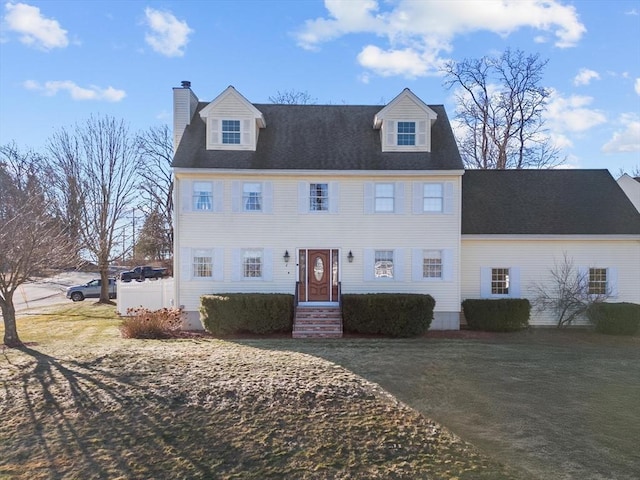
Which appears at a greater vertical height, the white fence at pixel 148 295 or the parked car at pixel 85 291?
the white fence at pixel 148 295

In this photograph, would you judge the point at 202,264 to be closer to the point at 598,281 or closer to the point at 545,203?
the point at 545,203

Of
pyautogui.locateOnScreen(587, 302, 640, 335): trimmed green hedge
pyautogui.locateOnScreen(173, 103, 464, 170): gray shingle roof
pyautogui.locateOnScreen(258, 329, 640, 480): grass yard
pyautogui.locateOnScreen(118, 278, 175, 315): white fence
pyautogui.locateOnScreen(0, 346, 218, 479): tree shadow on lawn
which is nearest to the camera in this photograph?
pyautogui.locateOnScreen(0, 346, 218, 479): tree shadow on lawn

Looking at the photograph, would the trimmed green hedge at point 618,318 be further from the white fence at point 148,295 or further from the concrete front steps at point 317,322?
the white fence at point 148,295

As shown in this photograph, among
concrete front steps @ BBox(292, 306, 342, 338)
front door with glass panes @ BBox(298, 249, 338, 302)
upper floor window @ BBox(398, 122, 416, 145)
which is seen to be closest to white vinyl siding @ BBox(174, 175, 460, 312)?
front door with glass panes @ BBox(298, 249, 338, 302)

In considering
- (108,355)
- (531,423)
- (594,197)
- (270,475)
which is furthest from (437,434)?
(594,197)

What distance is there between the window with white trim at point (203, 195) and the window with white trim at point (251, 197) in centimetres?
122

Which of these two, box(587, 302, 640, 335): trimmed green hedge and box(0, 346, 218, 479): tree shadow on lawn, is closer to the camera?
box(0, 346, 218, 479): tree shadow on lawn

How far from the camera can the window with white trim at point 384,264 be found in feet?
51.4

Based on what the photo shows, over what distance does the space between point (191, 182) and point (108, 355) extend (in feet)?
22.8

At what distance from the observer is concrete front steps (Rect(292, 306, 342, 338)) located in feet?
46.7

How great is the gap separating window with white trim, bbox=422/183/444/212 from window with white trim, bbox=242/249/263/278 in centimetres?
642

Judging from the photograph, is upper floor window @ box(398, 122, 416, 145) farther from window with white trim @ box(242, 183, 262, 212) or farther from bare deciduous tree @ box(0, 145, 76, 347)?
bare deciduous tree @ box(0, 145, 76, 347)

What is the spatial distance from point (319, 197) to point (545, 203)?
938cm

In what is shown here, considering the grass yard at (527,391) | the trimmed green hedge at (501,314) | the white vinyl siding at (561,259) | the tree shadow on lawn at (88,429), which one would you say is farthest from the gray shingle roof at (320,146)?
the tree shadow on lawn at (88,429)
